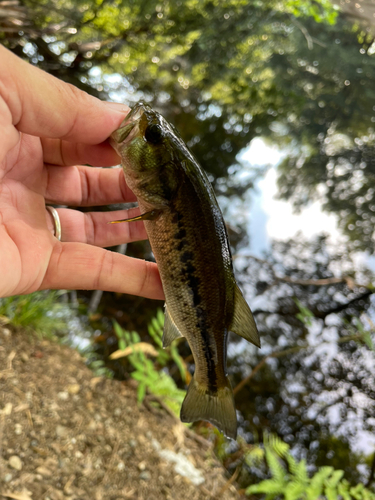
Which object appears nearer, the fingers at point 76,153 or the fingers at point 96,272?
the fingers at point 96,272

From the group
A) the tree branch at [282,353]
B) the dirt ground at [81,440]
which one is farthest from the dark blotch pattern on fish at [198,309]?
Result: the tree branch at [282,353]

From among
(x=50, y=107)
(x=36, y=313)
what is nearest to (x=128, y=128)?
(x=50, y=107)

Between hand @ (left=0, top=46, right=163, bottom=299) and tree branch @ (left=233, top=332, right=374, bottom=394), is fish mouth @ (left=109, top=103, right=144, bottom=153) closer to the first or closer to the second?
hand @ (left=0, top=46, right=163, bottom=299)

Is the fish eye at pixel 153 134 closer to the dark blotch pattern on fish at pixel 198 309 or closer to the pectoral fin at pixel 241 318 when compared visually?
the dark blotch pattern on fish at pixel 198 309

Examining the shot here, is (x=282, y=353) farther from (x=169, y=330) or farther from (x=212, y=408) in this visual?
(x=169, y=330)

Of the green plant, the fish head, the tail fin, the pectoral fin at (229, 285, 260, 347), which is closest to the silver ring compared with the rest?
the fish head

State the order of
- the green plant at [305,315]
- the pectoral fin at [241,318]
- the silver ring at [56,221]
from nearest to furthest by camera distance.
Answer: the pectoral fin at [241,318] → the silver ring at [56,221] → the green plant at [305,315]

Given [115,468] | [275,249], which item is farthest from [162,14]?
[115,468]
